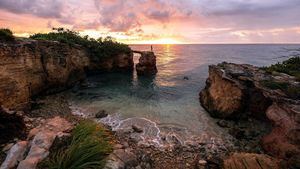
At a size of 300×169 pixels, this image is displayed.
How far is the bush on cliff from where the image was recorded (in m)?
26.6

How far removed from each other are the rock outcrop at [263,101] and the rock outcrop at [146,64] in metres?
16.1

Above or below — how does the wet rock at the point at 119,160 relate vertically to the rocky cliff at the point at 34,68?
below

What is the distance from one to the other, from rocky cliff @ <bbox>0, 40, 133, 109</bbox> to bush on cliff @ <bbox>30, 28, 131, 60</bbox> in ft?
5.91

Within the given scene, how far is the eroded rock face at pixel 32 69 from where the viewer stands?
1464 centimetres

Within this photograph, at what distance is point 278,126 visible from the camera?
10.4 metres

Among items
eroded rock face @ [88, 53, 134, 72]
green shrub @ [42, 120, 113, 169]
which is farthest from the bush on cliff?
green shrub @ [42, 120, 113, 169]

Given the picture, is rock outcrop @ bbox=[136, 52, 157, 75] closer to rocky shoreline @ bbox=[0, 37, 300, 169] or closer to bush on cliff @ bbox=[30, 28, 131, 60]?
bush on cliff @ bbox=[30, 28, 131, 60]

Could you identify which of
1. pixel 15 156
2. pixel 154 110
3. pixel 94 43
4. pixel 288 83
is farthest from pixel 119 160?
pixel 94 43

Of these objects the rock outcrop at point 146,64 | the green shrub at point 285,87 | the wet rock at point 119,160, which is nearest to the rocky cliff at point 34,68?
the rock outcrop at point 146,64

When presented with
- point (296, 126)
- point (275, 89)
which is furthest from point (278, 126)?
point (275, 89)

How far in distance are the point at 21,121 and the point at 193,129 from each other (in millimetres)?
9939

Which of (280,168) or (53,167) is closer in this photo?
(53,167)

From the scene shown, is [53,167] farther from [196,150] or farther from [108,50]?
[108,50]

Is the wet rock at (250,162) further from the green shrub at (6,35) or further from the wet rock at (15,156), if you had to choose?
the green shrub at (6,35)
